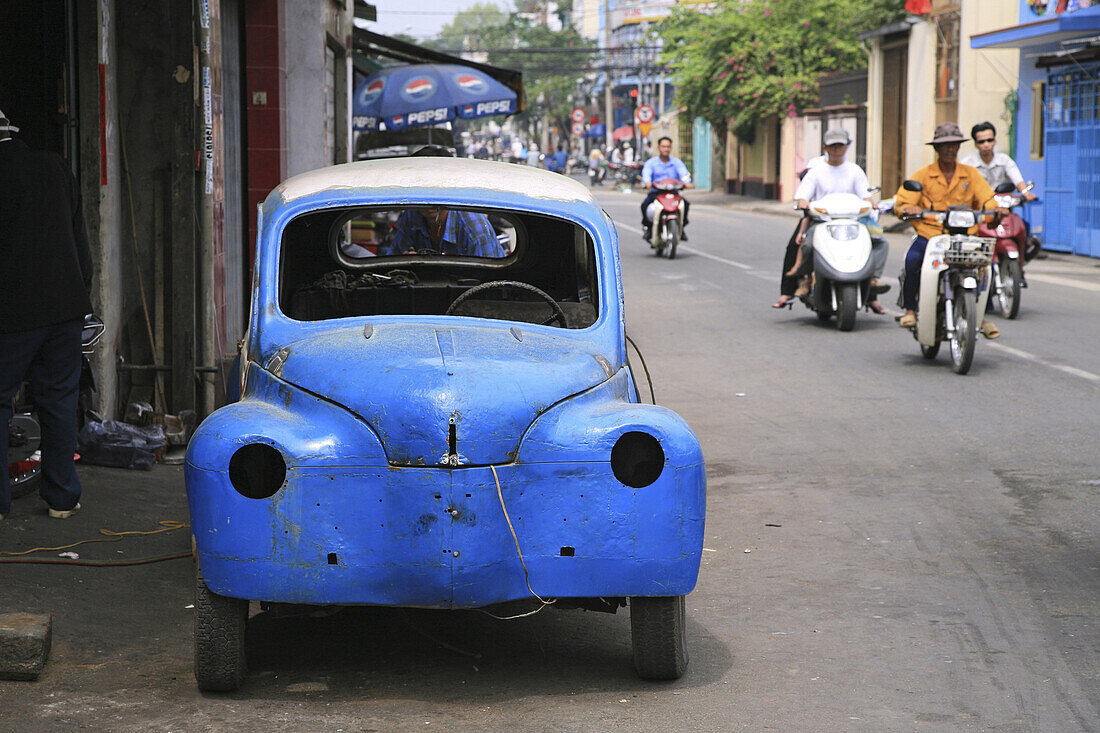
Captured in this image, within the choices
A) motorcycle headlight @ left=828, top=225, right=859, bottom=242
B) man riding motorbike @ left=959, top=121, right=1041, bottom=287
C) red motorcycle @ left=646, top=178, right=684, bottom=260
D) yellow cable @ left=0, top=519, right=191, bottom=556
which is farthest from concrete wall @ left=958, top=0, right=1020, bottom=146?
yellow cable @ left=0, top=519, right=191, bottom=556

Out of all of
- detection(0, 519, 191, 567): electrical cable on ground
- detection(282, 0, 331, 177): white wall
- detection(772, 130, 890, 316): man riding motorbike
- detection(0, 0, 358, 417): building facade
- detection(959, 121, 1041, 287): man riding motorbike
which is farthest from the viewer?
detection(959, 121, 1041, 287): man riding motorbike

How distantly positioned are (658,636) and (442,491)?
861 mm

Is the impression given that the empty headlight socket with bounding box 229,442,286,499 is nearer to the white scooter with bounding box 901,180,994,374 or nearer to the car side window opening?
the car side window opening

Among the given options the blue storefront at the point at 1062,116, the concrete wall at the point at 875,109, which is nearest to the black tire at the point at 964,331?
the blue storefront at the point at 1062,116

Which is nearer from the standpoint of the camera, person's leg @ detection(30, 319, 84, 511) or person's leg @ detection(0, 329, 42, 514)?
person's leg @ detection(0, 329, 42, 514)

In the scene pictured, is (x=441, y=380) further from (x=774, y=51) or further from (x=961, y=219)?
(x=774, y=51)

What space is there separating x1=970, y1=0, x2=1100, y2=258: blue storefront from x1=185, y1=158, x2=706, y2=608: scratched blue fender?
63.2 ft

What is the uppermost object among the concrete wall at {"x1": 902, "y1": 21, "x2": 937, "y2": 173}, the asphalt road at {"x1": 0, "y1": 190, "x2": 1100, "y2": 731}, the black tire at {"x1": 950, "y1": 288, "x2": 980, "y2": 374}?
the concrete wall at {"x1": 902, "y1": 21, "x2": 937, "y2": 173}

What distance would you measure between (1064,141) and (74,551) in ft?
70.0

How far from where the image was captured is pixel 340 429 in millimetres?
4172

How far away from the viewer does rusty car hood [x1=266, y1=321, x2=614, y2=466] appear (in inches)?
161

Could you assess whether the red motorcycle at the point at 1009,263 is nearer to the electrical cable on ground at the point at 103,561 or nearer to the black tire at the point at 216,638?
Result: the electrical cable on ground at the point at 103,561

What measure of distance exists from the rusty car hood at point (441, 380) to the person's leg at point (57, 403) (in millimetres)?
2006

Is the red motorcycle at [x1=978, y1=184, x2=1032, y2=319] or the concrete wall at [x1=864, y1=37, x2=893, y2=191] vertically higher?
the concrete wall at [x1=864, y1=37, x2=893, y2=191]
